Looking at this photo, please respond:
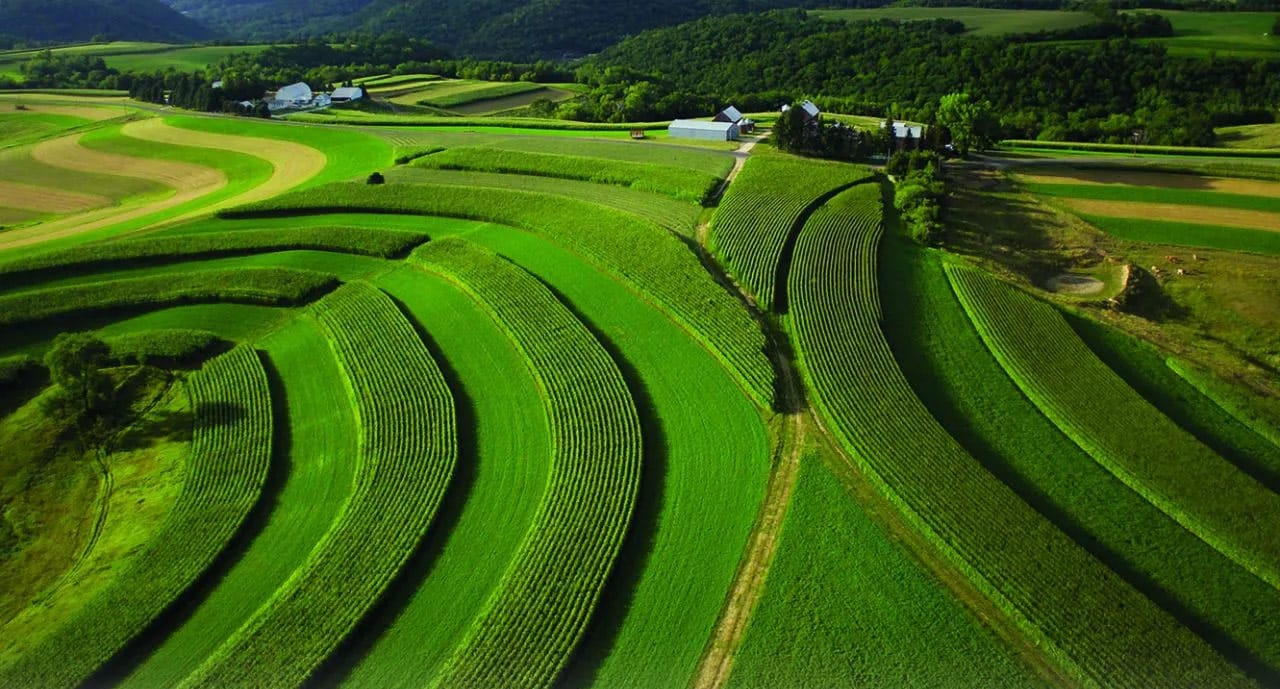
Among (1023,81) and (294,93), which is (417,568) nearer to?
Answer: (1023,81)

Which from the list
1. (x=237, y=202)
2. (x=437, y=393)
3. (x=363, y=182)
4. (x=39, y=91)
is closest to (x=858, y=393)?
(x=437, y=393)

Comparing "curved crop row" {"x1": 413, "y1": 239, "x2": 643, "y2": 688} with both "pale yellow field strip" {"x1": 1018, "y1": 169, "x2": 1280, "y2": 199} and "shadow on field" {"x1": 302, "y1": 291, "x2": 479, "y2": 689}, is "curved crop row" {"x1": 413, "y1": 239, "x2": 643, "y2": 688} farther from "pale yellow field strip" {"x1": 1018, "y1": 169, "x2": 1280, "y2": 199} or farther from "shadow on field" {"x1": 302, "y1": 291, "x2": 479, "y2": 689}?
"pale yellow field strip" {"x1": 1018, "y1": 169, "x2": 1280, "y2": 199}

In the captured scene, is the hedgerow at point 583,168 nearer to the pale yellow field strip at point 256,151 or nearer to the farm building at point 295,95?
the pale yellow field strip at point 256,151

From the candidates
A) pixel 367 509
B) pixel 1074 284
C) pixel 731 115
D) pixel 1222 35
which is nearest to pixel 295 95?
pixel 731 115

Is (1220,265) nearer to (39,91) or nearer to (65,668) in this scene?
(65,668)

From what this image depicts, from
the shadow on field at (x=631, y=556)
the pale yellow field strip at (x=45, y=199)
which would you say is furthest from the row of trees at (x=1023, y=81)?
the pale yellow field strip at (x=45, y=199)

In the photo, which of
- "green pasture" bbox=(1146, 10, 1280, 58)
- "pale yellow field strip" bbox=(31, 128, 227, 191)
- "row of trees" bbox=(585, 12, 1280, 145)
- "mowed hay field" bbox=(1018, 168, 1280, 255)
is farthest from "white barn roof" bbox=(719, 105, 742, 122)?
"green pasture" bbox=(1146, 10, 1280, 58)
